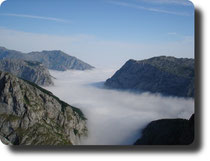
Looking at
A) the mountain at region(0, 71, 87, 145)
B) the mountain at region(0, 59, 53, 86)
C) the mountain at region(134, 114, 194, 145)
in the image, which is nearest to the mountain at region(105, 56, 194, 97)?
the mountain at region(0, 71, 87, 145)

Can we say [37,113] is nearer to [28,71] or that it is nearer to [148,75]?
[148,75]

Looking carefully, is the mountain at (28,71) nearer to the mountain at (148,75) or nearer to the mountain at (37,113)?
the mountain at (148,75)

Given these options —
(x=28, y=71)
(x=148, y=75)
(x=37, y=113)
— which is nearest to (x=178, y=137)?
(x=37, y=113)

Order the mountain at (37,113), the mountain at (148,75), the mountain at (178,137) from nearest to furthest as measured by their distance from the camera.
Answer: the mountain at (178,137)
the mountain at (37,113)
the mountain at (148,75)

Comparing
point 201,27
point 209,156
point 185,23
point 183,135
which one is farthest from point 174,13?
point 209,156

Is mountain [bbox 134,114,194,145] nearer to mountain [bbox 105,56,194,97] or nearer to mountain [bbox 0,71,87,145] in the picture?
mountain [bbox 0,71,87,145]

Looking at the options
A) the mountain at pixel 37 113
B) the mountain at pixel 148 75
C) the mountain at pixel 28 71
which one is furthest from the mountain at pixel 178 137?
the mountain at pixel 28 71
